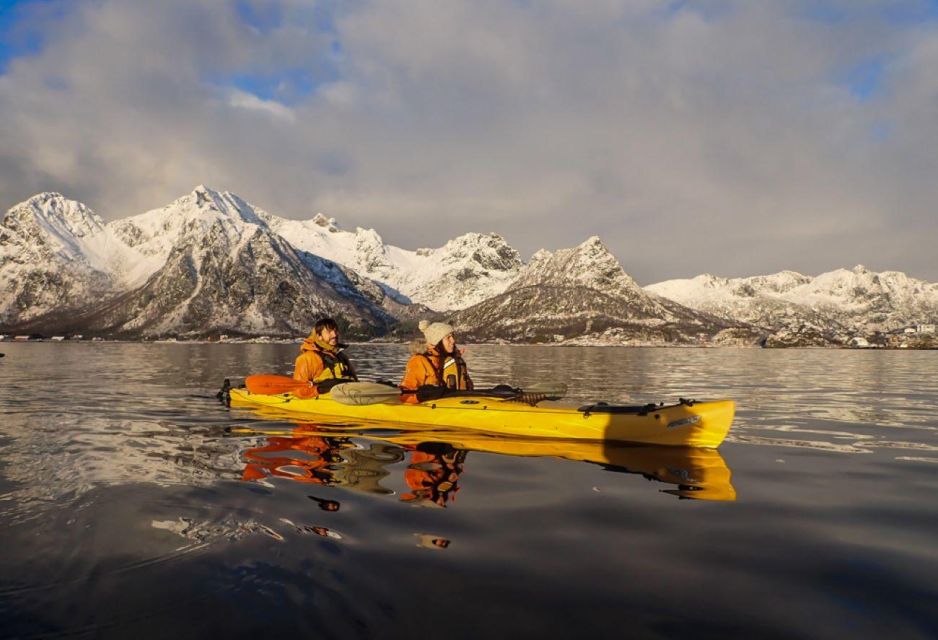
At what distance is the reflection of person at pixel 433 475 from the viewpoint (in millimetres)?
9203

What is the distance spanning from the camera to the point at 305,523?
7.80 m

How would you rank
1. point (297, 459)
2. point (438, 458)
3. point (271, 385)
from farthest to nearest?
point (271, 385) → point (438, 458) → point (297, 459)

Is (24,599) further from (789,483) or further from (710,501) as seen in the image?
(789,483)

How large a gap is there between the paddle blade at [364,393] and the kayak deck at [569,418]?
393mm

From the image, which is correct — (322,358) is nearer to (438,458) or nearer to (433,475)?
(438,458)

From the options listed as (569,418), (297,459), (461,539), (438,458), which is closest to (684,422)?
(569,418)

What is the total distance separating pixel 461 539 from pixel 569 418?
6.98 metres

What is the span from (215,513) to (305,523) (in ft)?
4.71

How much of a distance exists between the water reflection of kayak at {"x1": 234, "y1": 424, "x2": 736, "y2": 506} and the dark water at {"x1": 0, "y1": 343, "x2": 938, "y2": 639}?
0.08 meters

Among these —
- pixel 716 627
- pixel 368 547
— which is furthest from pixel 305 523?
pixel 716 627

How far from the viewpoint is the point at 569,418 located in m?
13.7

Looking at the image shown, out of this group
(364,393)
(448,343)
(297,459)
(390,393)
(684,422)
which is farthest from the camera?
(448,343)

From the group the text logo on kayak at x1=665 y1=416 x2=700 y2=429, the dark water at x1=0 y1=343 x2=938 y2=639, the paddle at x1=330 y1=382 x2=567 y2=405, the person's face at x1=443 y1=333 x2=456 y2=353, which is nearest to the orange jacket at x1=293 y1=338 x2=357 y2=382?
the paddle at x1=330 y1=382 x2=567 y2=405

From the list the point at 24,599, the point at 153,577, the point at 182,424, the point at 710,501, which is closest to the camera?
the point at 24,599
